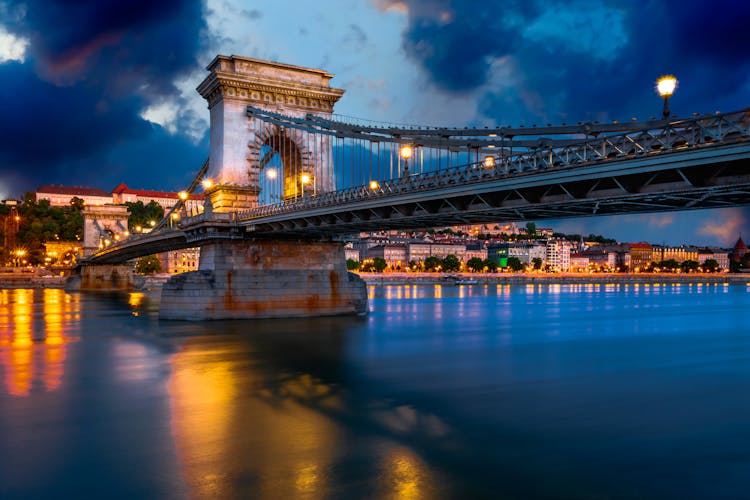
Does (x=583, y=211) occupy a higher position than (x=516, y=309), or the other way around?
(x=583, y=211)

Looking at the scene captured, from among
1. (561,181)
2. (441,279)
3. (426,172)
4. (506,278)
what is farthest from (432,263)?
(561,181)

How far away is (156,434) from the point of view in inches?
555

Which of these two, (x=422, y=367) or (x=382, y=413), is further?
(x=422, y=367)

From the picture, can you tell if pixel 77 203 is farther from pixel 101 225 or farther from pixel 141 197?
pixel 101 225

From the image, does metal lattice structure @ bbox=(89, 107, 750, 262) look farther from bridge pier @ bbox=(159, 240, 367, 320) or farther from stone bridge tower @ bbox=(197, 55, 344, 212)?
stone bridge tower @ bbox=(197, 55, 344, 212)

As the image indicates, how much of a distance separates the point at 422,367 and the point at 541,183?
361 inches

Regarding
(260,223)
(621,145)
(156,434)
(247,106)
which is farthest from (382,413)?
(247,106)

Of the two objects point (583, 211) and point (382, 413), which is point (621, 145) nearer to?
point (583, 211)

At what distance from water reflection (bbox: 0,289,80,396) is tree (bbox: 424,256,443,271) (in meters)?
128

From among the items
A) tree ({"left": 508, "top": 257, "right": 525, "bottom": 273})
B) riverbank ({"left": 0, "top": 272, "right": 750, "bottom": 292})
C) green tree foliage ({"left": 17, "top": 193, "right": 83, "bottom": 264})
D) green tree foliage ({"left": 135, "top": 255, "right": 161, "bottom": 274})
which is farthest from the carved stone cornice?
tree ({"left": 508, "top": 257, "right": 525, "bottom": 273})

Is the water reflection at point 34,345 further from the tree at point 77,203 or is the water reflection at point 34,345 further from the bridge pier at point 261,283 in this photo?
the tree at point 77,203

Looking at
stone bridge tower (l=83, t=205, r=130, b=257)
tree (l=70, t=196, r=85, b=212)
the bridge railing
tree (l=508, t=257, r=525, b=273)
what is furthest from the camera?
tree (l=508, t=257, r=525, b=273)

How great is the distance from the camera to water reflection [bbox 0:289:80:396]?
66.5 feet

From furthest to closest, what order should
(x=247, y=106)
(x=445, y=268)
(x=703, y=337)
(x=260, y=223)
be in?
(x=445, y=268), (x=247, y=106), (x=703, y=337), (x=260, y=223)
